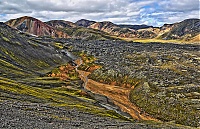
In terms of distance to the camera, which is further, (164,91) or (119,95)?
(119,95)

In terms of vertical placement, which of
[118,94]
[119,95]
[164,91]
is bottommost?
[119,95]

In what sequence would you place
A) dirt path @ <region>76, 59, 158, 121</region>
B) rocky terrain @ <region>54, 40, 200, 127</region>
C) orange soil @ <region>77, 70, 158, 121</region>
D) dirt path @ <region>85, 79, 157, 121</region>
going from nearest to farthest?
rocky terrain @ <region>54, 40, 200, 127</region>
dirt path @ <region>85, 79, 157, 121</region>
orange soil @ <region>77, 70, 158, 121</region>
dirt path @ <region>76, 59, 158, 121</region>

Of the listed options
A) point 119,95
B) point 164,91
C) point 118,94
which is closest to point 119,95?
point 119,95

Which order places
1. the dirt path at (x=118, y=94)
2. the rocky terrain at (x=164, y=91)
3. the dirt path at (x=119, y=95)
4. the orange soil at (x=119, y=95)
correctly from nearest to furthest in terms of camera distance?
the rocky terrain at (x=164, y=91) < the dirt path at (x=119, y=95) < the orange soil at (x=119, y=95) < the dirt path at (x=118, y=94)

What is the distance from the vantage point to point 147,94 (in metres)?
143

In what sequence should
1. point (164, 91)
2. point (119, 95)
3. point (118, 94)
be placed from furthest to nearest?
point (118, 94) → point (119, 95) → point (164, 91)

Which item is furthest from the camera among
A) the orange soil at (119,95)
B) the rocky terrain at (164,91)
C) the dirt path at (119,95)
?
the orange soil at (119,95)

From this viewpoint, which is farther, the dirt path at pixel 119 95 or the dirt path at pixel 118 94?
the dirt path at pixel 118 94

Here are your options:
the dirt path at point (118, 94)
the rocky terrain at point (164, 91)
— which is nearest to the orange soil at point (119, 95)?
the dirt path at point (118, 94)

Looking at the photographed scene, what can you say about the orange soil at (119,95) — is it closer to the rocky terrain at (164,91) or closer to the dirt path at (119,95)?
the dirt path at (119,95)

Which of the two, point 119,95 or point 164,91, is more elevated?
point 164,91

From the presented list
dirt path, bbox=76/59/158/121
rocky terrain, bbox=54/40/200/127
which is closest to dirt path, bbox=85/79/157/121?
dirt path, bbox=76/59/158/121

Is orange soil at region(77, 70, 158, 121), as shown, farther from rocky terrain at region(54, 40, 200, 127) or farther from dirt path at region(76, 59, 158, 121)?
rocky terrain at region(54, 40, 200, 127)

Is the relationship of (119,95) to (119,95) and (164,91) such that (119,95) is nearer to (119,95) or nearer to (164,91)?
(119,95)
